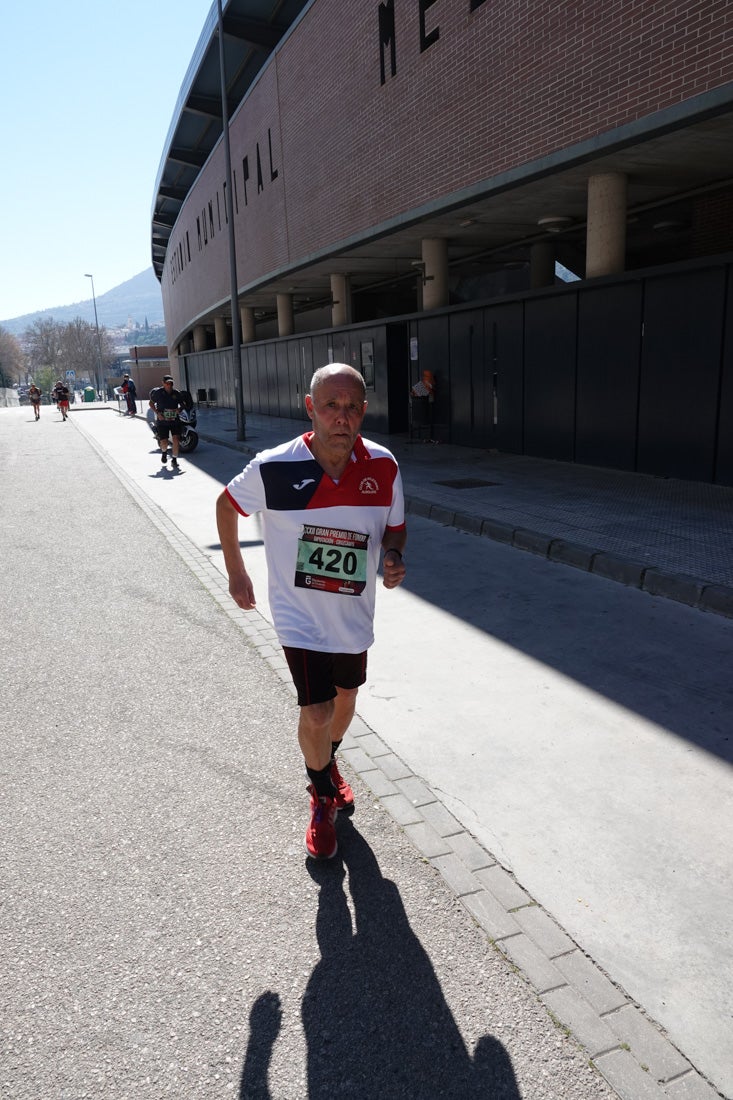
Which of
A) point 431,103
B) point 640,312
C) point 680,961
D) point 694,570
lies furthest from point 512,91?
point 680,961

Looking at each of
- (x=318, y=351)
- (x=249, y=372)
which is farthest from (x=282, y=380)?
(x=249, y=372)

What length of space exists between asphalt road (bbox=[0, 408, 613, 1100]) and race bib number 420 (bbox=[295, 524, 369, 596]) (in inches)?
44.2

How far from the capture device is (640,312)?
11344 mm

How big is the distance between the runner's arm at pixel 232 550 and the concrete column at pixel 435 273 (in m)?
15.3

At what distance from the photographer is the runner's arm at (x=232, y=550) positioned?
3.27m

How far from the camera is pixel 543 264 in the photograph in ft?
63.0

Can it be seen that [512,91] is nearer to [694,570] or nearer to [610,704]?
[694,570]

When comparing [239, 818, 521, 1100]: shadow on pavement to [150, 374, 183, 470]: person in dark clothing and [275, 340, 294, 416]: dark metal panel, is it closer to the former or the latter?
[150, 374, 183, 470]: person in dark clothing

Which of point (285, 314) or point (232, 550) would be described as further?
point (285, 314)

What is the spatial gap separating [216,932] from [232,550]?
1453 millimetres

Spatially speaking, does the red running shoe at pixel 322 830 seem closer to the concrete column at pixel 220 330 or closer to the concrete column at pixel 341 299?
the concrete column at pixel 341 299

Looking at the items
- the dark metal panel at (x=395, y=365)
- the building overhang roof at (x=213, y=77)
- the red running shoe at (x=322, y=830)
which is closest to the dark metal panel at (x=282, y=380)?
the dark metal panel at (x=395, y=365)

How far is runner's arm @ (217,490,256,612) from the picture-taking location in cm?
327

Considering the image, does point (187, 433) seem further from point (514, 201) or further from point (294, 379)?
point (514, 201)
